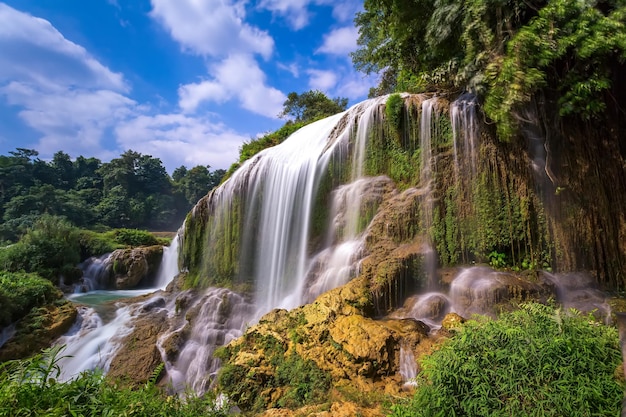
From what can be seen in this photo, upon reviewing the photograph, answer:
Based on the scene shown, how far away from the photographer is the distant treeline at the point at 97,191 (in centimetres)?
3312

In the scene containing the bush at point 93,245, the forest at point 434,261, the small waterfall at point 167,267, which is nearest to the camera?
the forest at point 434,261

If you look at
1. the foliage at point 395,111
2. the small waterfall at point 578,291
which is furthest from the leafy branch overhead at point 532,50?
the small waterfall at point 578,291

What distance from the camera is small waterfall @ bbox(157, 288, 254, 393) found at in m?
6.76

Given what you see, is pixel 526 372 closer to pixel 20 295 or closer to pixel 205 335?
pixel 205 335

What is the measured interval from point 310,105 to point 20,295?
72.4ft

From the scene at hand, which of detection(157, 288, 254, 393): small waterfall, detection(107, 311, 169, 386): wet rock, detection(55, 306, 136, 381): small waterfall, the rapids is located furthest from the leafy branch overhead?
detection(55, 306, 136, 381): small waterfall

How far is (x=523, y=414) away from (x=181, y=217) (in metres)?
53.5

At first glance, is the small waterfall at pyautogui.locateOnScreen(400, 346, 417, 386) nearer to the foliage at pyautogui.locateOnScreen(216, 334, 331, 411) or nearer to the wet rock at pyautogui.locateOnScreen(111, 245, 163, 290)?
the foliage at pyautogui.locateOnScreen(216, 334, 331, 411)

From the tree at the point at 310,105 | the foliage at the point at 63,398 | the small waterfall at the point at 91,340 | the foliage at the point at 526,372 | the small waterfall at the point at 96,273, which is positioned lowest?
the small waterfall at the point at 91,340

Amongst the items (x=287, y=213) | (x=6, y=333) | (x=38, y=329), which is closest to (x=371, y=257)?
(x=287, y=213)

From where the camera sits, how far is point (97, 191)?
1695 inches

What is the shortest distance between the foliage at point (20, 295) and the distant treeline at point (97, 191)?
21727 millimetres

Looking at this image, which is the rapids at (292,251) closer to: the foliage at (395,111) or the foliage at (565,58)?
the foliage at (395,111)

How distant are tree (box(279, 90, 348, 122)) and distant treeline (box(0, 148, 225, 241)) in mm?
25039
